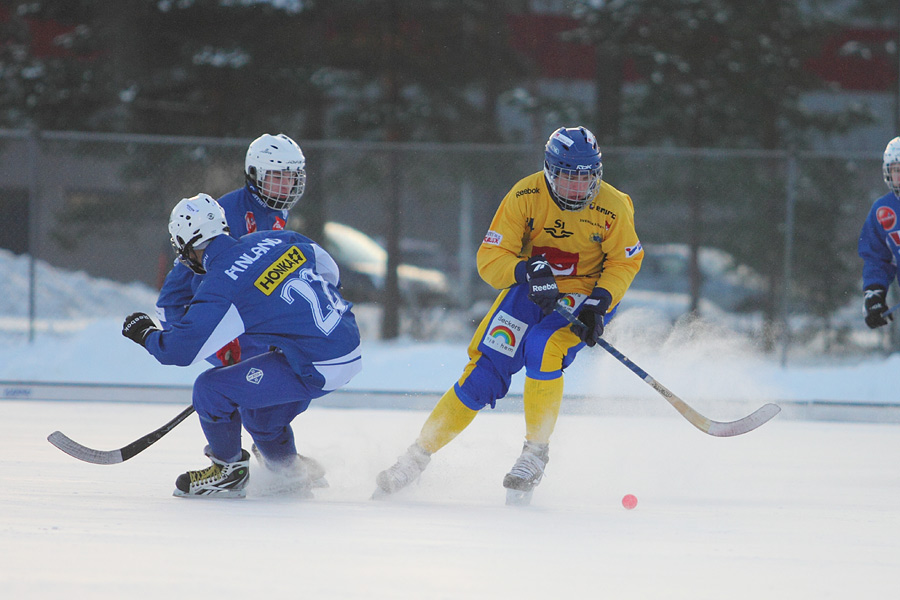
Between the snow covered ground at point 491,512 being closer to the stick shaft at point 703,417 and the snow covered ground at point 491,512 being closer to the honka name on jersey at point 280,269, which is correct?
the stick shaft at point 703,417

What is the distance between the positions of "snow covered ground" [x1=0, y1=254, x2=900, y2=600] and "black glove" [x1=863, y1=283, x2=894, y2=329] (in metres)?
0.67

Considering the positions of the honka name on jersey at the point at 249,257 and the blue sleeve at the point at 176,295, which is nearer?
the honka name on jersey at the point at 249,257

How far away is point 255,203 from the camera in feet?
14.8

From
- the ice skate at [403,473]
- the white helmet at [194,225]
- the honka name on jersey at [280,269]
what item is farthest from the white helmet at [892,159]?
the white helmet at [194,225]

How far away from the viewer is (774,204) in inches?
370

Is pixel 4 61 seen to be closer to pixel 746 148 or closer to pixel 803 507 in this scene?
pixel 746 148

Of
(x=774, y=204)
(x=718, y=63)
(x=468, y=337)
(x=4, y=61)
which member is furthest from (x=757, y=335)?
(x=4, y=61)

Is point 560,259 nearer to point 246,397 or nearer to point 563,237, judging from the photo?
point 563,237

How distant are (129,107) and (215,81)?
0.93 m

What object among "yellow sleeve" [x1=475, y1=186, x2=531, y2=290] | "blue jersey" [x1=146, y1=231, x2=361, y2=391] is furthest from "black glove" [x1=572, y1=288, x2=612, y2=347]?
"blue jersey" [x1=146, y1=231, x2=361, y2=391]

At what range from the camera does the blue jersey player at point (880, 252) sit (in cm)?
559

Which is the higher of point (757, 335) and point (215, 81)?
point (215, 81)

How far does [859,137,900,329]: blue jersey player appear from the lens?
559 centimetres

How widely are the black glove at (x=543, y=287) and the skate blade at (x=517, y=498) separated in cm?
66
